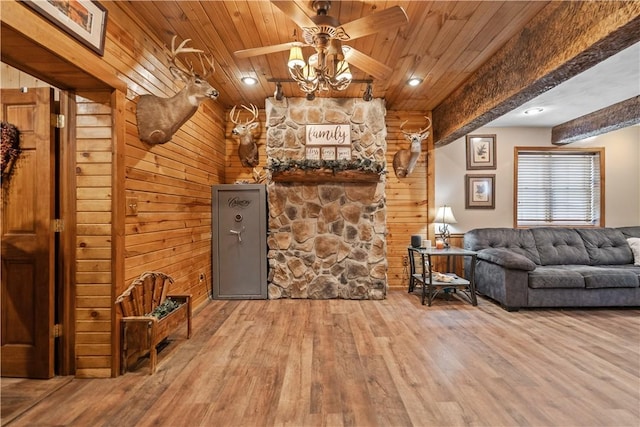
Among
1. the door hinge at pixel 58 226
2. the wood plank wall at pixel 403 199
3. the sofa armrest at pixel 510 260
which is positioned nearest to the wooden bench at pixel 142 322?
the door hinge at pixel 58 226

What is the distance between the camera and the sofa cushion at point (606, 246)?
14.1 ft

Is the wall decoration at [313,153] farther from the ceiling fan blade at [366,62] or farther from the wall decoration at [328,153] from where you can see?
the ceiling fan blade at [366,62]

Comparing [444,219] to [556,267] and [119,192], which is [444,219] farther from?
[119,192]

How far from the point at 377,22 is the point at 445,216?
3229 mm

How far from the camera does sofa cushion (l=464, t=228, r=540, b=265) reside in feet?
14.4

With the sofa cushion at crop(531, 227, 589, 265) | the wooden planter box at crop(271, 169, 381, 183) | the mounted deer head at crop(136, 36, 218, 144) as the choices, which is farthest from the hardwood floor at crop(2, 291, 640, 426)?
the mounted deer head at crop(136, 36, 218, 144)

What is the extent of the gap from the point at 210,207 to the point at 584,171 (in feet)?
19.9

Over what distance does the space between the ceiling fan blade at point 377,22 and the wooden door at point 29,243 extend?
2.19 meters

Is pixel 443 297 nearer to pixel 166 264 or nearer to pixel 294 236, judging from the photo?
pixel 294 236

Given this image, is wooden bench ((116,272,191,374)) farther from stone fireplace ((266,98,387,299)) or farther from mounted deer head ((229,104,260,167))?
mounted deer head ((229,104,260,167))

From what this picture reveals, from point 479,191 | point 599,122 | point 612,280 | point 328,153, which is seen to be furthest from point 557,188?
point 328,153

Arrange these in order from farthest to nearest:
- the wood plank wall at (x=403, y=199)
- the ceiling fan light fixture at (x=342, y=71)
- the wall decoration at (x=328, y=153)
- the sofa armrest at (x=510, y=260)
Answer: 1. the wood plank wall at (x=403, y=199)
2. the wall decoration at (x=328, y=153)
3. the sofa armrest at (x=510, y=260)
4. the ceiling fan light fixture at (x=342, y=71)

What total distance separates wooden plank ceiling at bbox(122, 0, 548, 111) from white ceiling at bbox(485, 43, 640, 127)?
117 centimetres

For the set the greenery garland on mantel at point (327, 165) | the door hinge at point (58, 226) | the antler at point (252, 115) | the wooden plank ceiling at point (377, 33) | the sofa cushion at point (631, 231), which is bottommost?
the sofa cushion at point (631, 231)
